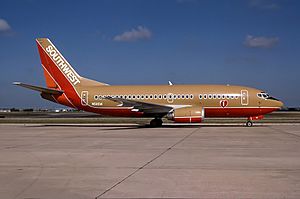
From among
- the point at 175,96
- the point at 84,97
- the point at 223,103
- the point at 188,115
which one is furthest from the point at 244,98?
the point at 84,97

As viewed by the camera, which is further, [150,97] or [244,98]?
[150,97]

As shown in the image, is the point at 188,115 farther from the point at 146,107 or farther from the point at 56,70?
the point at 56,70

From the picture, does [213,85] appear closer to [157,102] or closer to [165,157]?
[157,102]

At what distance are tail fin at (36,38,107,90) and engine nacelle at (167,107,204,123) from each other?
32.7 ft

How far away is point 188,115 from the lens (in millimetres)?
28438

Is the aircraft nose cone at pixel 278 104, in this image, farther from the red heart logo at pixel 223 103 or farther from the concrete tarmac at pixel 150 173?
the concrete tarmac at pixel 150 173

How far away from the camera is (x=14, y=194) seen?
706 centimetres

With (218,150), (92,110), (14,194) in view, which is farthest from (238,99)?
(14,194)

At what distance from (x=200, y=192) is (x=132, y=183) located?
5.32 ft

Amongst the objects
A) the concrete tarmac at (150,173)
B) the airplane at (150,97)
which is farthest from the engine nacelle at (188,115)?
the concrete tarmac at (150,173)

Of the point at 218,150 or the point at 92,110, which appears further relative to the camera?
the point at 92,110

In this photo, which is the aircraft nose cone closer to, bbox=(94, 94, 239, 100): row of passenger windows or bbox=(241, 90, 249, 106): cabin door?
bbox=(241, 90, 249, 106): cabin door

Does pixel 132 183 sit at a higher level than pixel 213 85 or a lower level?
lower

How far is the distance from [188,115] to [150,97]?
15.6ft
